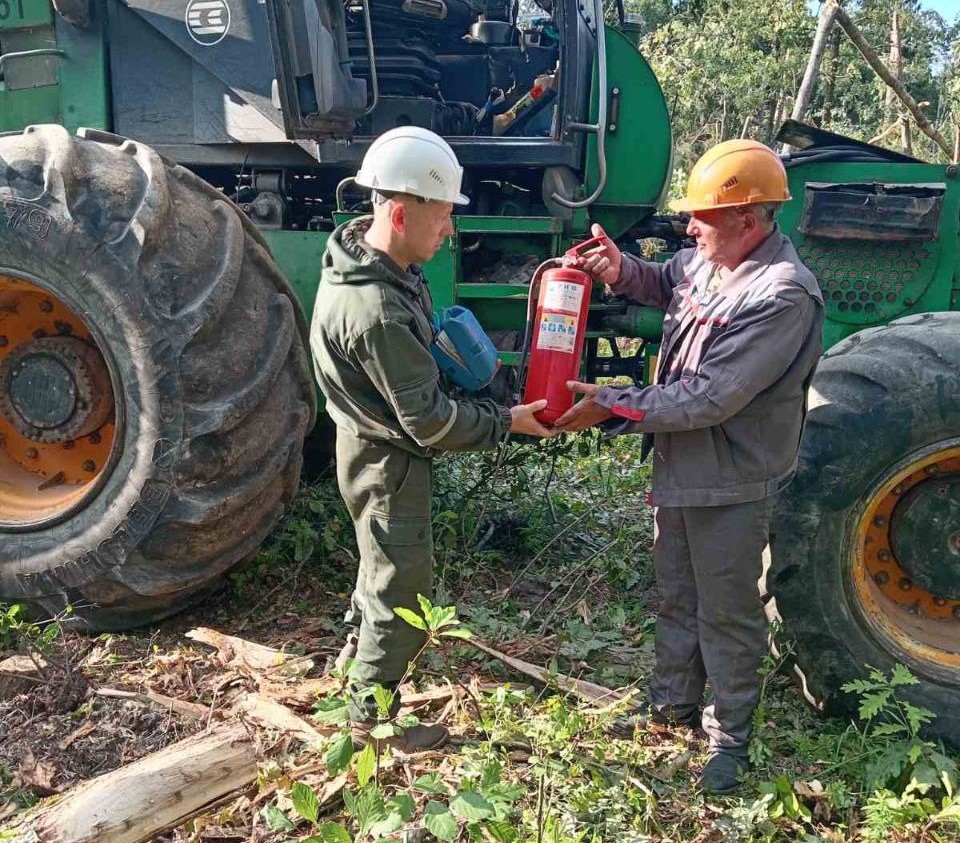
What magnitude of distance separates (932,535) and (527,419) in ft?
4.69

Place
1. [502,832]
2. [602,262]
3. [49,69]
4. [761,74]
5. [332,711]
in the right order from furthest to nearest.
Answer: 1. [761,74]
2. [49,69]
3. [602,262]
4. [332,711]
5. [502,832]

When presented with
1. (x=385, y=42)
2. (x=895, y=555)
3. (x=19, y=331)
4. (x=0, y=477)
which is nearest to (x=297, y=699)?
(x=0, y=477)

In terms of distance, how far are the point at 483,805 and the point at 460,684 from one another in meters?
0.90

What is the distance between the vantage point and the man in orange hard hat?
2.75m

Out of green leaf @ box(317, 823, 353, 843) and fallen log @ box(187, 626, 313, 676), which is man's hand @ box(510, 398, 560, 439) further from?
green leaf @ box(317, 823, 353, 843)

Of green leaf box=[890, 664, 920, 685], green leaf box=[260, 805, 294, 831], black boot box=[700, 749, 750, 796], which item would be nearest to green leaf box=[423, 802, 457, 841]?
green leaf box=[260, 805, 294, 831]

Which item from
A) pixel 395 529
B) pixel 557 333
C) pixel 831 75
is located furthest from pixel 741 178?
pixel 831 75

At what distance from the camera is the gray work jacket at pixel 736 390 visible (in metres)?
2.73

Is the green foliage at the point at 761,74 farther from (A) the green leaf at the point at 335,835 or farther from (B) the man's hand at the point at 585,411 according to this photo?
(A) the green leaf at the point at 335,835

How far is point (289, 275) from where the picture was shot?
3945mm

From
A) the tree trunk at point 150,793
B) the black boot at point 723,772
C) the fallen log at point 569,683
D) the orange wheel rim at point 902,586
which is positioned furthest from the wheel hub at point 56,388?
the orange wheel rim at point 902,586

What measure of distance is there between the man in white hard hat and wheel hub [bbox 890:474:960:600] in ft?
4.24

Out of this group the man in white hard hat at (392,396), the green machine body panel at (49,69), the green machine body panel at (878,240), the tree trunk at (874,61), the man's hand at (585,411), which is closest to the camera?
the man in white hard hat at (392,396)

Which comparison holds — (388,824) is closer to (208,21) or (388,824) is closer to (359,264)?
(359,264)
